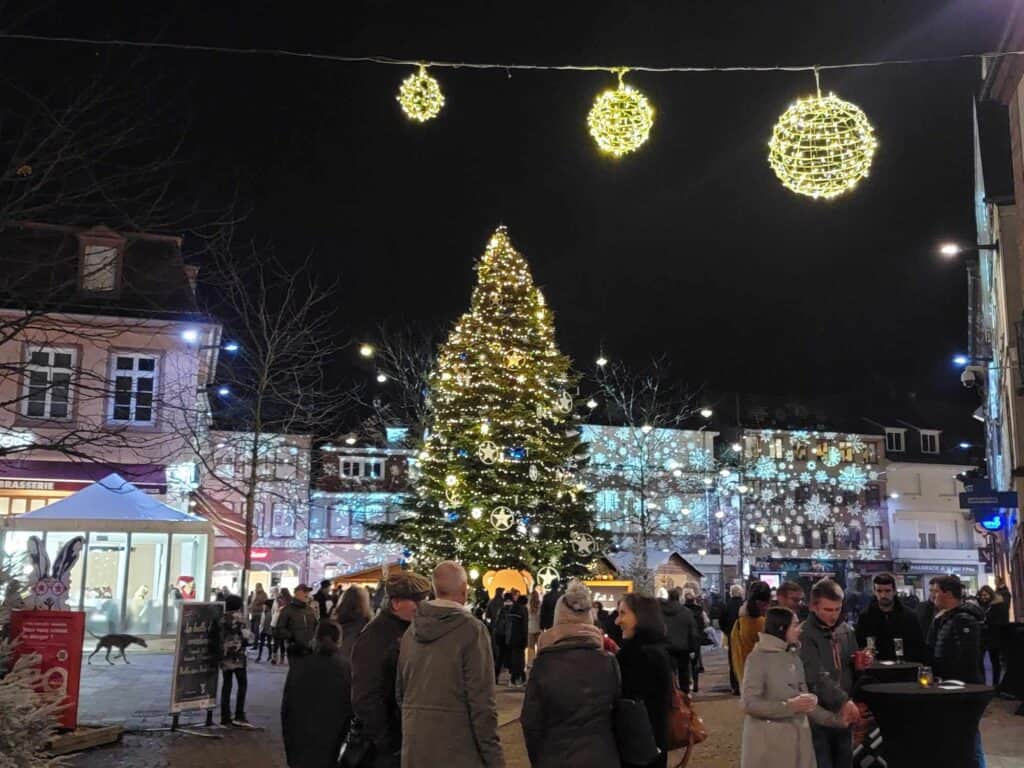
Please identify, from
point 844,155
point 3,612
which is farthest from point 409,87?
point 3,612

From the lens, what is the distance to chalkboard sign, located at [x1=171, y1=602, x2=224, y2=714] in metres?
12.4

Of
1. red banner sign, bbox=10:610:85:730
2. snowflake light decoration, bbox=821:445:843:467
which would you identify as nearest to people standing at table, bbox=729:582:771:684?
red banner sign, bbox=10:610:85:730

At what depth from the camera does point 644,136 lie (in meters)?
10.1

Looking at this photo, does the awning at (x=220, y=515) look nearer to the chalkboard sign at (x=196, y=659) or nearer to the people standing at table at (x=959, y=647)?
the chalkboard sign at (x=196, y=659)

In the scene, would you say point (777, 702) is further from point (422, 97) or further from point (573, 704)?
point (422, 97)

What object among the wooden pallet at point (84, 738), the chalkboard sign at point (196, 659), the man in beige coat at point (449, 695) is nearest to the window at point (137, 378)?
the chalkboard sign at point (196, 659)

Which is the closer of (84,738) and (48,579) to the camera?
(84,738)

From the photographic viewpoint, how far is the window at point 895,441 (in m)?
64.8

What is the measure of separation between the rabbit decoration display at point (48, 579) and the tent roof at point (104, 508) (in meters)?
9.84

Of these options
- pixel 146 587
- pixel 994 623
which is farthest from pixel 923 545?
pixel 146 587

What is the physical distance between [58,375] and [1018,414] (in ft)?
74.8

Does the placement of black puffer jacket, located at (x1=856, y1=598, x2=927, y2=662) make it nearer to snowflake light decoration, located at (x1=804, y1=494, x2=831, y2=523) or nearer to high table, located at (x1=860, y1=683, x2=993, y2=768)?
high table, located at (x1=860, y1=683, x2=993, y2=768)

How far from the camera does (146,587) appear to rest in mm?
24531

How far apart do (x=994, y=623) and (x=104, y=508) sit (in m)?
17.5
